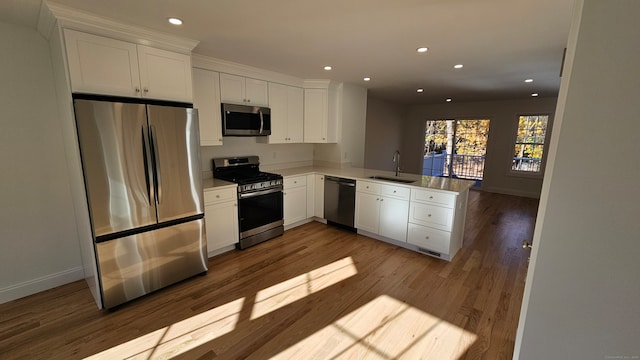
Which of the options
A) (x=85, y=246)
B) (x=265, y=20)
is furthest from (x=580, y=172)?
(x=85, y=246)

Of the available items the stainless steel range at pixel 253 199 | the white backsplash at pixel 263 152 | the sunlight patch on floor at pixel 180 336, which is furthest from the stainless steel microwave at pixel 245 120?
the sunlight patch on floor at pixel 180 336

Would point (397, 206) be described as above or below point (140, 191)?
below

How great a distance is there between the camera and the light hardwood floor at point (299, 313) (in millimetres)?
1972

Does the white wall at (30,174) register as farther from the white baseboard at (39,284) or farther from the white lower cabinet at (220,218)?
the white lower cabinet at (220,218)

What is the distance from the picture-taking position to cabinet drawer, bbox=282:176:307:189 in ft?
13.3

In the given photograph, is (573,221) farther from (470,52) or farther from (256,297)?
(470,52)

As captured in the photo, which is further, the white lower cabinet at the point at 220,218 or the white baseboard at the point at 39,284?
the white lower cabinet at the point at 220,218

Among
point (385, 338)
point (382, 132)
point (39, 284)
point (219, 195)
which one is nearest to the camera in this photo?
point (385, 338)

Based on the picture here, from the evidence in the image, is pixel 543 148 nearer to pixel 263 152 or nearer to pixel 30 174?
pixel 263 152

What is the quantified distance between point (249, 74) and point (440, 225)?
3.23m

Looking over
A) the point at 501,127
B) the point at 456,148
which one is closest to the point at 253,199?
the point at 501,127

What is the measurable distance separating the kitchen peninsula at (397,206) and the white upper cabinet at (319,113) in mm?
669

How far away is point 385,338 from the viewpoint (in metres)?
2.08

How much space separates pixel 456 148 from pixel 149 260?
27.6 ft
